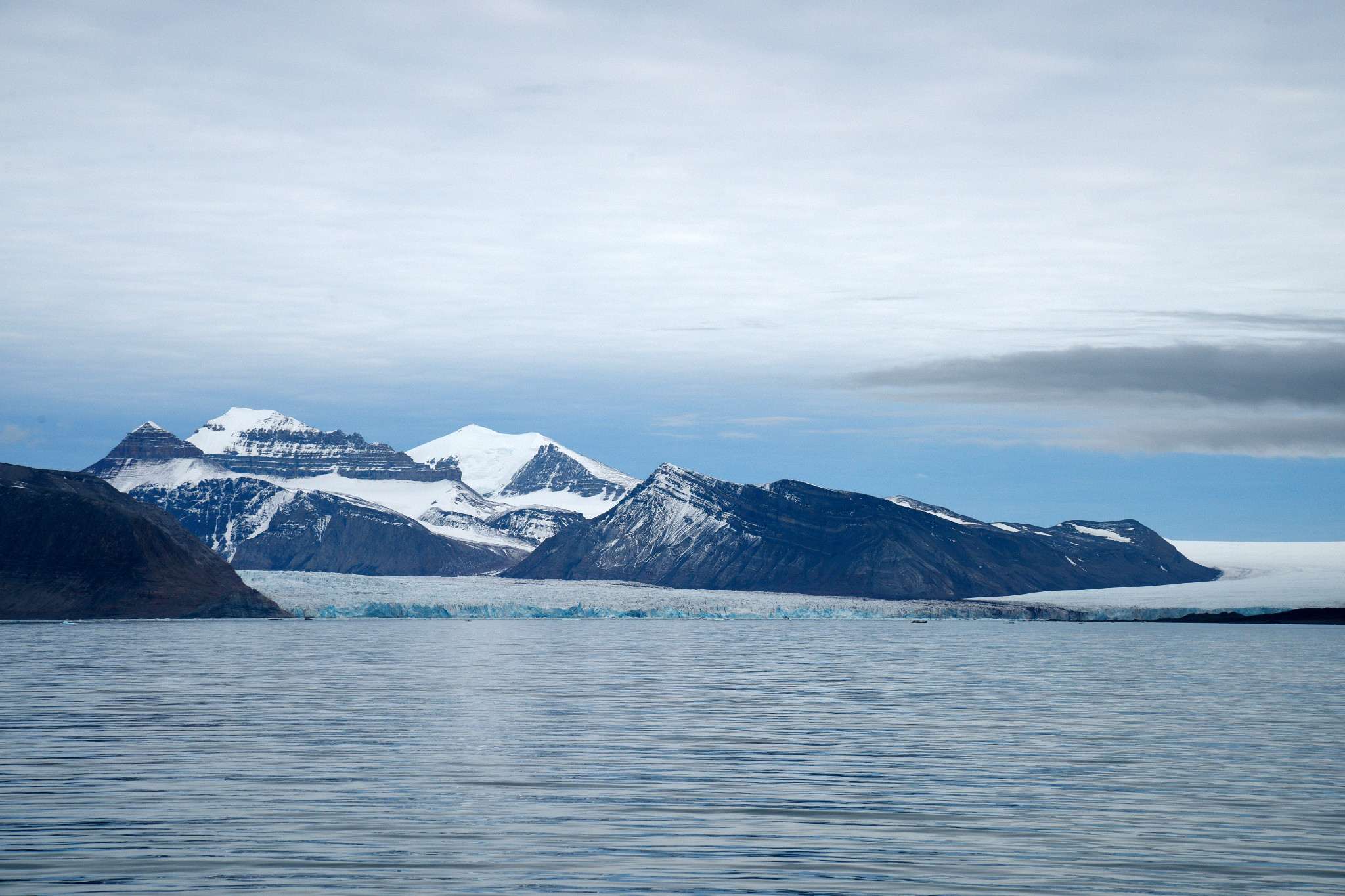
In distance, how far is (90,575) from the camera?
18838 cm

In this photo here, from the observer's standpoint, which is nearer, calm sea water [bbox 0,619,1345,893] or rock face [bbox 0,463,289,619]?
calm sea water [bbox 0,619,1345,893]

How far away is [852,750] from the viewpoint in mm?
33969

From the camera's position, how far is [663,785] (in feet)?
89.0

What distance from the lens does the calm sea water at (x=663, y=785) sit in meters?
18.6

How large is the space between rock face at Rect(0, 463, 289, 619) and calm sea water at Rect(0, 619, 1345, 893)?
128 meters

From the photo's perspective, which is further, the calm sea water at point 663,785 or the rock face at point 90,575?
the rock face at point 90,575

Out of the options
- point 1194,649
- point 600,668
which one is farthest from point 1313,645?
point 600,668

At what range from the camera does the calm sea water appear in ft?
61.1

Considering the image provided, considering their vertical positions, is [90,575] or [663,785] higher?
[663,785]

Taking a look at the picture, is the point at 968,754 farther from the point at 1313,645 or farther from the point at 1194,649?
the point at 1313,645

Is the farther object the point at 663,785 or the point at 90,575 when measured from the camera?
the point at 90,575

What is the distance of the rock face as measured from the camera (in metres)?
181

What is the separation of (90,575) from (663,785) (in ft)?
599

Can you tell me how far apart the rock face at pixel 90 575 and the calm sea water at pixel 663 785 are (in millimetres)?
127949
